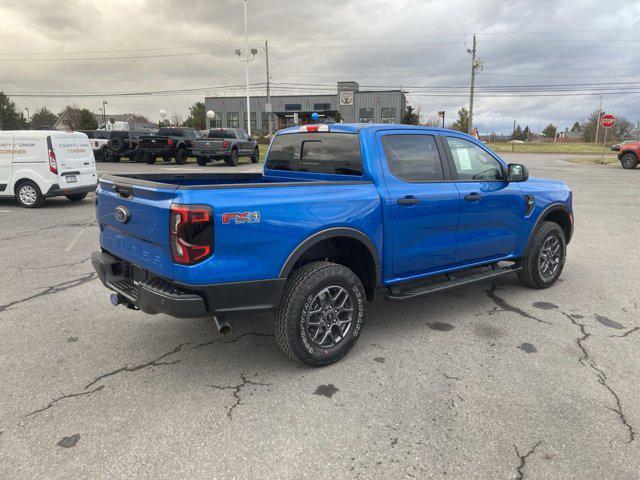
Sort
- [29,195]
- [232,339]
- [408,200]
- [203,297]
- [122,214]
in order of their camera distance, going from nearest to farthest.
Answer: [203,297] < [122,214] < [408,200] < [232,339] < [29,195]

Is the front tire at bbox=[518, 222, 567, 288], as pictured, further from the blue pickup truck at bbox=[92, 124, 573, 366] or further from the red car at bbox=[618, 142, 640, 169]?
the red car at bbox=[618, 142, 640, 169]

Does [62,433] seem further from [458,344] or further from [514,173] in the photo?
[514,173]

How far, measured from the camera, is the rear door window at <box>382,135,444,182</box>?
13.3ft

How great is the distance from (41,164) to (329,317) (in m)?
9.55

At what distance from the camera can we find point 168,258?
9.92 feet

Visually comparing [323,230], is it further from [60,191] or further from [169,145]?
[169,145]

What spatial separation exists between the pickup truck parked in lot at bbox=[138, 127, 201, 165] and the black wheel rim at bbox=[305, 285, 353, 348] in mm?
20608

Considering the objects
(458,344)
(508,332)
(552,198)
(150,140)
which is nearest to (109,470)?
(458,344)

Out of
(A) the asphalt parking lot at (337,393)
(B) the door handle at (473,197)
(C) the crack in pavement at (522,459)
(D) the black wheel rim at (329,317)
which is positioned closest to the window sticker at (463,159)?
(B) the door handle at (473,197)

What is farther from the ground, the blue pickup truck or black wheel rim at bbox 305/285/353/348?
the blue pickup truck

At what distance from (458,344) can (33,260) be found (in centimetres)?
575

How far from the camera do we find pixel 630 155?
24125 millimetres

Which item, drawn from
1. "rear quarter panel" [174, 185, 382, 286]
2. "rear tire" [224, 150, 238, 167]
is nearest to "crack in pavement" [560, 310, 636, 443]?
"rear quarter panel" [174, 185, 382, 286]

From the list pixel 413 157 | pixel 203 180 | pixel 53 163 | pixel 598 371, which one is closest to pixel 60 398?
pixel 203 180
